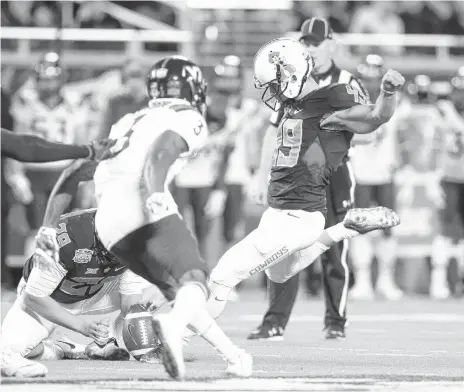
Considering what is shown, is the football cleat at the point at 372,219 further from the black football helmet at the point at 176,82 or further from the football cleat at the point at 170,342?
the football cleat at the point at 170,342

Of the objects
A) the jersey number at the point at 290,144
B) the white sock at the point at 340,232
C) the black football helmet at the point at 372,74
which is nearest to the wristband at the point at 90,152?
the jersey number at the point at 290,144

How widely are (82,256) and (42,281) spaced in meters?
0.26

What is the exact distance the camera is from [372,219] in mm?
6957

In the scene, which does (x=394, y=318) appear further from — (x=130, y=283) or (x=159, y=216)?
(x=159, y=216)

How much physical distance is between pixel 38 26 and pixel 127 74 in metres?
3.11

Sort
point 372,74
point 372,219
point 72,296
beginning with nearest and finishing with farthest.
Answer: point 72,296, point 372,219, point 372,74

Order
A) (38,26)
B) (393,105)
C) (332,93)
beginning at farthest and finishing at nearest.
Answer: (38,26)
(332,93)
(393,105)

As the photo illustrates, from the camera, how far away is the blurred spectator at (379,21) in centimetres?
1449

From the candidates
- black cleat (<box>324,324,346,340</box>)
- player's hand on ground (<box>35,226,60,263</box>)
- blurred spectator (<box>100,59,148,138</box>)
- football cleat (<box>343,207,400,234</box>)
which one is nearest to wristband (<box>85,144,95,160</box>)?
player's hand on ground (<box>35,226,60,263</box>)

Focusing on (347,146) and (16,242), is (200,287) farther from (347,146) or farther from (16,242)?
(16,242)

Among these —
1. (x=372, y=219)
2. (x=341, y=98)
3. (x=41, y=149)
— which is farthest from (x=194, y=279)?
(x=341, y=98)

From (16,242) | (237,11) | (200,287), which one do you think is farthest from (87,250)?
(237,11)

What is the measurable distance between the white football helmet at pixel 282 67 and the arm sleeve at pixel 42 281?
5.22 feet

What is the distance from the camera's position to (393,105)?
260 inches
